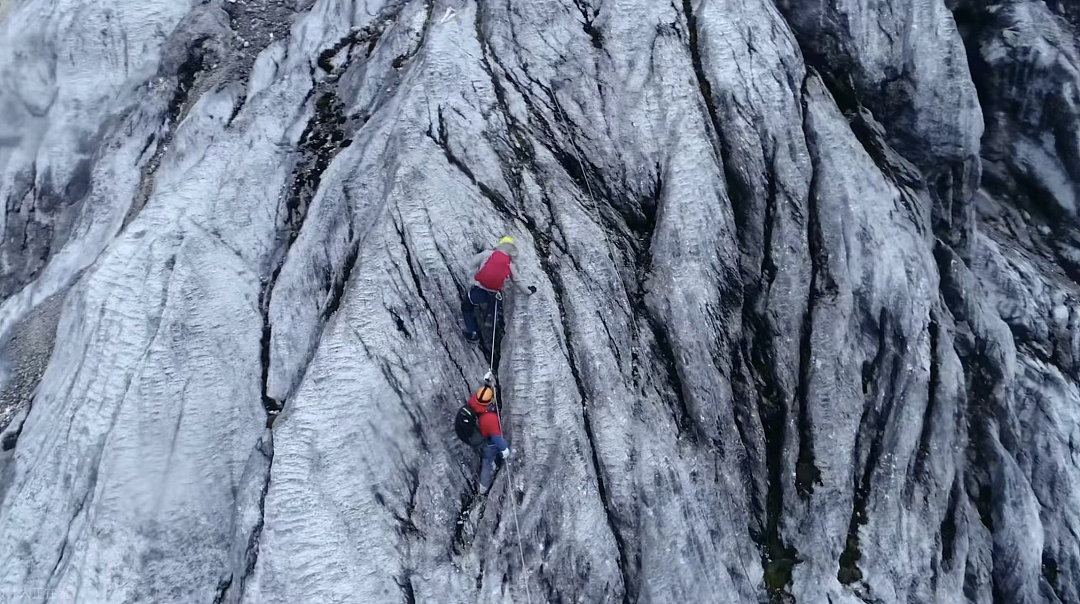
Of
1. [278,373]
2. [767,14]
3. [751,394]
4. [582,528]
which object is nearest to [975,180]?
[767,14]

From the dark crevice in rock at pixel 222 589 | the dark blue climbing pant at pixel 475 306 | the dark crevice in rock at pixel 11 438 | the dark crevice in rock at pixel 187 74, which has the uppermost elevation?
the dark crevice in rock at pixel 187 74

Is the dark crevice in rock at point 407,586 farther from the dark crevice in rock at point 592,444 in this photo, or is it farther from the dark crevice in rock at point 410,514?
the dark crevice in rock at point 592,444

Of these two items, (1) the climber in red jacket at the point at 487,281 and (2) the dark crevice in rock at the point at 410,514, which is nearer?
(2) the dark crevice in rock at the point at 410,514

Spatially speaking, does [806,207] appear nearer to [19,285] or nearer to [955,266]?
[955,266]

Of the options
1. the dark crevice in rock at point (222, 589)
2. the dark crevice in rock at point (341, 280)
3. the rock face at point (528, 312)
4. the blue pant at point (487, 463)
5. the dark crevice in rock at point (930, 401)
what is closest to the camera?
the dark crevice in rock at point (222, 589)

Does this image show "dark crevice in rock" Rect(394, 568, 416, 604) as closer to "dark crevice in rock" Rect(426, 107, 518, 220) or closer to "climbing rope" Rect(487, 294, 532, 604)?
"climbing rope" Rect(487, 294, 532, 604)

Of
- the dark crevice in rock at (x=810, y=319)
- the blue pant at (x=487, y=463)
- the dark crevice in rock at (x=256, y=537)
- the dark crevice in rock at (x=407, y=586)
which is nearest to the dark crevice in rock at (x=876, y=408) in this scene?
the dark crevice in rock at (x=810, y=319)

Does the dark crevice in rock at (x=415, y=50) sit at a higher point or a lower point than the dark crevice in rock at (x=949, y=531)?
higher

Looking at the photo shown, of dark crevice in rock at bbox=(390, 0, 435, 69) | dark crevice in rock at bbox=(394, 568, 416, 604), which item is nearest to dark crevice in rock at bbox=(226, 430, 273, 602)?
dark crevice in rock at bbox=(394, 568, 416, 604)

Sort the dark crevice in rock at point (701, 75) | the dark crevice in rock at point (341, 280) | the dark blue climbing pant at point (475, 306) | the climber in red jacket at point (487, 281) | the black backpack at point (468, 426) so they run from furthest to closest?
the dark crevice in rock at point (701, 75) → the dark crevice in rock at point (341, 280) → the dark blue climbing pant at point (475, 306) → the climber in red jacket at point (487, 281) → the black backpack at point (468, 426)
